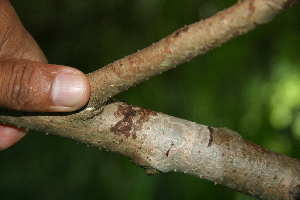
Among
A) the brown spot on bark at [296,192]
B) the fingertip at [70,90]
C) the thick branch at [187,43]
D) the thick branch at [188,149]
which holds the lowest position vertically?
the brown spot on bark at [296,192]

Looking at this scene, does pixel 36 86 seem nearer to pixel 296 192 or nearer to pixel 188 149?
pixel 188 149

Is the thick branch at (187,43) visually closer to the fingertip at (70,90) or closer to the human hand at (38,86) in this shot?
the fingertip at (70,90)

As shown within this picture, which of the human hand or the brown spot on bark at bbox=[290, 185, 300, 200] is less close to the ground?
the human hand

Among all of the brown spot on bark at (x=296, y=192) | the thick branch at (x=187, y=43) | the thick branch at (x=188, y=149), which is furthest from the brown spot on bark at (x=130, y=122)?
the brown spot on bark at (x=296, y=192)

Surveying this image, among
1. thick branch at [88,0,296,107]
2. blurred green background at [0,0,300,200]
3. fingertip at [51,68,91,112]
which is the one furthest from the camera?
blurred green background at [0,0,300,200]

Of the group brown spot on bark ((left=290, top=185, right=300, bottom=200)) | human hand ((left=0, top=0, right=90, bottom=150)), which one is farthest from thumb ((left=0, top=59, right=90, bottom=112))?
brown spot on bark ((left=290, top=185, right=300, bottom=200))

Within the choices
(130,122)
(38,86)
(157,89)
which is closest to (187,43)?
(130,122)

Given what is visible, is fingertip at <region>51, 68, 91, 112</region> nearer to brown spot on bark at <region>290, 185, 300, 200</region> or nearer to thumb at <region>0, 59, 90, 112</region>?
thumb at <region>0, 59, 90, 112</region>
